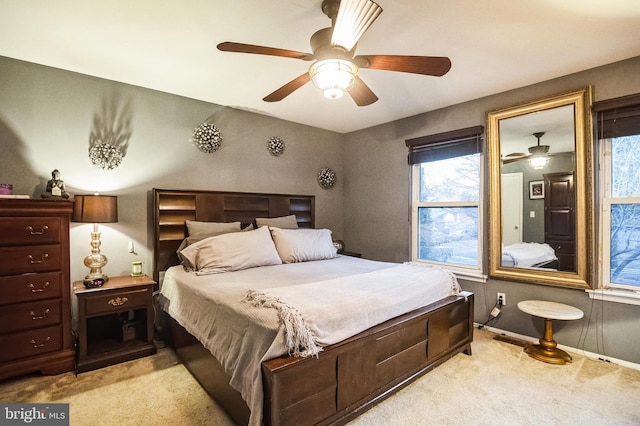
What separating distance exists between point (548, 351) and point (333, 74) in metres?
2.91

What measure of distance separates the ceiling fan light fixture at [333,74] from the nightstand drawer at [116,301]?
7.50ft

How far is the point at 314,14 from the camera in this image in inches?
76.6

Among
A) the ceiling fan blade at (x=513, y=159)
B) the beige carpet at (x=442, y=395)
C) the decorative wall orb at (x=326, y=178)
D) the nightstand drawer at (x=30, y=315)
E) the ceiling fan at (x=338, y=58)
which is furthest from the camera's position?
the decorative wall orb at (x=326, y=178)

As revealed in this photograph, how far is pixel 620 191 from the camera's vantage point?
258 cm

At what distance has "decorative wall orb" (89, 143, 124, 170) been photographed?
9.30 feet

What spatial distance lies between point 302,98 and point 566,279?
3152 millimetres

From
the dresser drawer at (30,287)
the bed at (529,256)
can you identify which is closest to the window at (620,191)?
the bed at (529,256)

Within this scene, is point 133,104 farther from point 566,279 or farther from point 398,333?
point 566,279

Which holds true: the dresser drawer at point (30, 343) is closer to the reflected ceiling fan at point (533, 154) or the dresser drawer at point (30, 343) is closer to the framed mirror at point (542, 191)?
the framed mirror at point (542, 191)

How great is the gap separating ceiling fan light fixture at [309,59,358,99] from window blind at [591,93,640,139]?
2.34 metres

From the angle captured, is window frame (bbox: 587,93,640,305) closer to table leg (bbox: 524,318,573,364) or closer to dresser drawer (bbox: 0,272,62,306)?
table leg (bbox: 524,318,573,364)

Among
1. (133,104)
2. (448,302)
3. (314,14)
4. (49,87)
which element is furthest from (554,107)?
(49,87)

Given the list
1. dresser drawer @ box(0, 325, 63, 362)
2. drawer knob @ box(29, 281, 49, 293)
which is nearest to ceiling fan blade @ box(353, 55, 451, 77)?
drawer knob @ box(29, 281, 49, 293)

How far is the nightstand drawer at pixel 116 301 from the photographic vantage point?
2.45m
